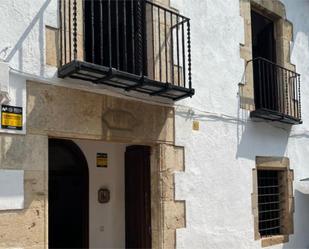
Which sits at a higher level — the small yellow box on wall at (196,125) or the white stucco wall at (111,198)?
the small yellow box on wall at (196,125)

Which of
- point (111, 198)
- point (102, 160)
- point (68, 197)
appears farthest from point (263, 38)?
point (68, 197)

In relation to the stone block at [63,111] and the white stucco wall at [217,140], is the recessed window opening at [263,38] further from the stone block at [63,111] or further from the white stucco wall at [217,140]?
the stone block at [63,111]

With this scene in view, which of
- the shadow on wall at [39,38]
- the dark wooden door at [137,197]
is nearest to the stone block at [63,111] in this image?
the shadow on wall at [39,38]

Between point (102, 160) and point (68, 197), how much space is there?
714 mm

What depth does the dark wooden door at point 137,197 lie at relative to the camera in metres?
6.00

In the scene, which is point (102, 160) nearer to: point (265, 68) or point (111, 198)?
point (111, 198)

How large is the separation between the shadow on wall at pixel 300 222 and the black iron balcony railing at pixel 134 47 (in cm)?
330

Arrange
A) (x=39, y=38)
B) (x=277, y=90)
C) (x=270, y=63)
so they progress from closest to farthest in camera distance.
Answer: (x=39, y=38) → (x=270, y=63) → (x=277, y=90)

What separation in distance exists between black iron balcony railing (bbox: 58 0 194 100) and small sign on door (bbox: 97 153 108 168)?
1549 millimetres

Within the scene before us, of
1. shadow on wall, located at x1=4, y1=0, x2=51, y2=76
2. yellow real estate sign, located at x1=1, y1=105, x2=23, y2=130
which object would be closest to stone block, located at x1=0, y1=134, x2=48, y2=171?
yellow real estate sign, located at x1=1, y1=105, x2=23, y2=130

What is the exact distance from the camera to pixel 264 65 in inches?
300

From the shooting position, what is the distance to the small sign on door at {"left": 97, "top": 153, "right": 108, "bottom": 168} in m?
6.82

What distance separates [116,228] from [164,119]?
84.9 inches

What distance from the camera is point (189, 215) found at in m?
5.73
